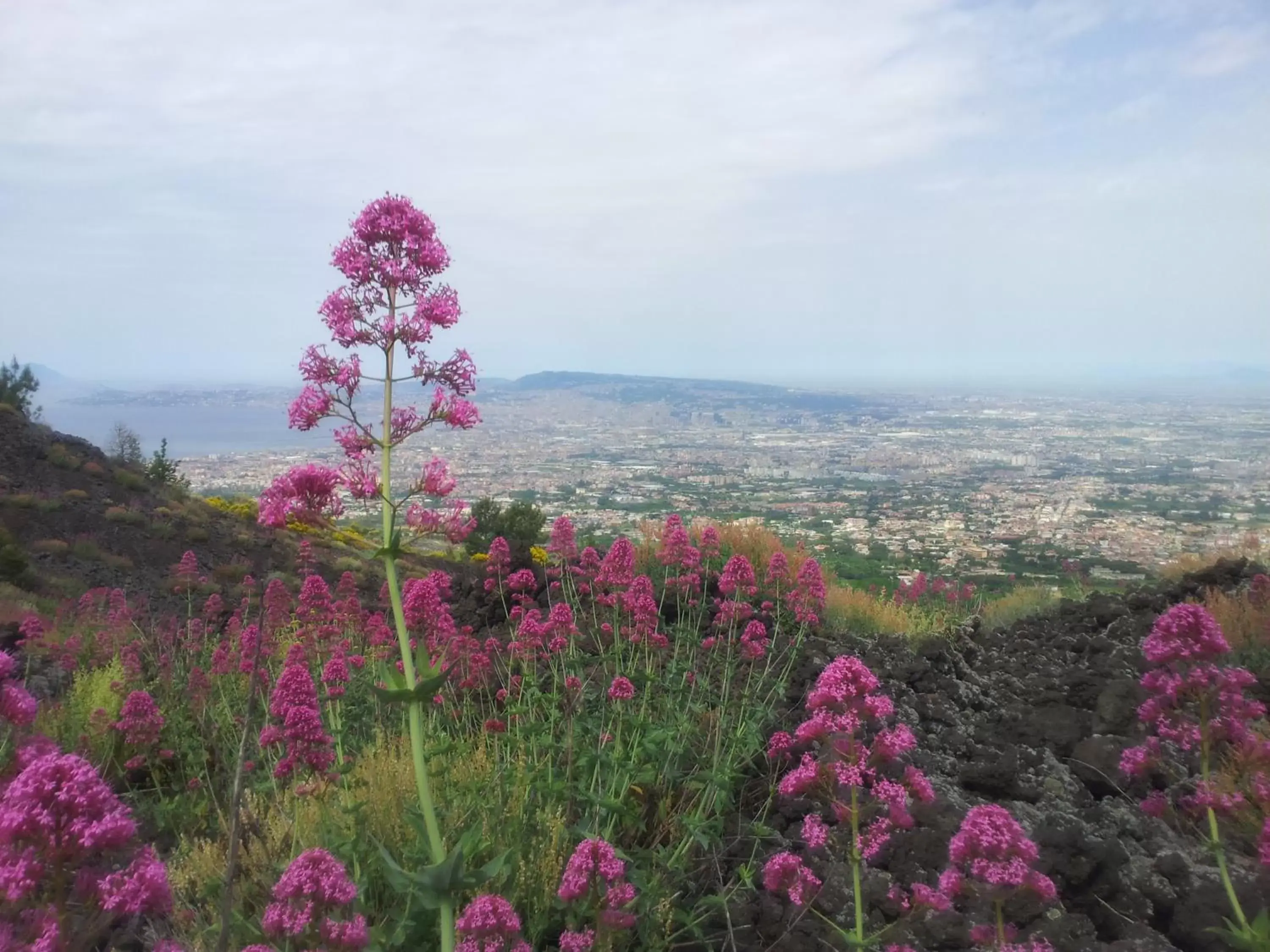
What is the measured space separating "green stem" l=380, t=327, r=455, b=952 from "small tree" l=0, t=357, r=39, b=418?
3348cm

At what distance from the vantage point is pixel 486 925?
2.58 m

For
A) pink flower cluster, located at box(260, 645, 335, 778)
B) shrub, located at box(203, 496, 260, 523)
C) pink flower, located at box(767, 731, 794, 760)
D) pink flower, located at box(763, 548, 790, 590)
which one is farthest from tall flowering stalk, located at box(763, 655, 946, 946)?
shrub, located at box(203, 496, 260, 523)

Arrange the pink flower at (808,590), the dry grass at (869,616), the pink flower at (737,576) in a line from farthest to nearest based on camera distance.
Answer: the dry grass at (869,616) → the pink flower at (808,590) → the pink flower at (737,576)

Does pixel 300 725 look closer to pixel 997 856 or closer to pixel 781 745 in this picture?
pixel 781 745

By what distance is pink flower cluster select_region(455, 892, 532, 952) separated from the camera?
2.57m

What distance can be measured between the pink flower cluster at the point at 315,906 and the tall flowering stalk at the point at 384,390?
3.10 feet

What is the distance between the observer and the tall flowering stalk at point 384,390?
3.31 meters

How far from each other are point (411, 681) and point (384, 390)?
123cm

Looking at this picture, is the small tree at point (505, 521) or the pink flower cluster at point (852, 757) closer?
the pink flower cluster at point (852, 757)

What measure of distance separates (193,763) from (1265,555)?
13.8 m

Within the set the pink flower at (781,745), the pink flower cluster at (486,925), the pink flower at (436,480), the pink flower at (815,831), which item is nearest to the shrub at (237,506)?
the pink flower at (781,745)

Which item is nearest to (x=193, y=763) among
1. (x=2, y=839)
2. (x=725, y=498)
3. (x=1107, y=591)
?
(x=2, y=839)

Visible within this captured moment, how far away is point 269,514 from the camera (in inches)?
129

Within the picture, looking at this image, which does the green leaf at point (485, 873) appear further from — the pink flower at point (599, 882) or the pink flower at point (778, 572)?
the pink flower at point (778, 572)
